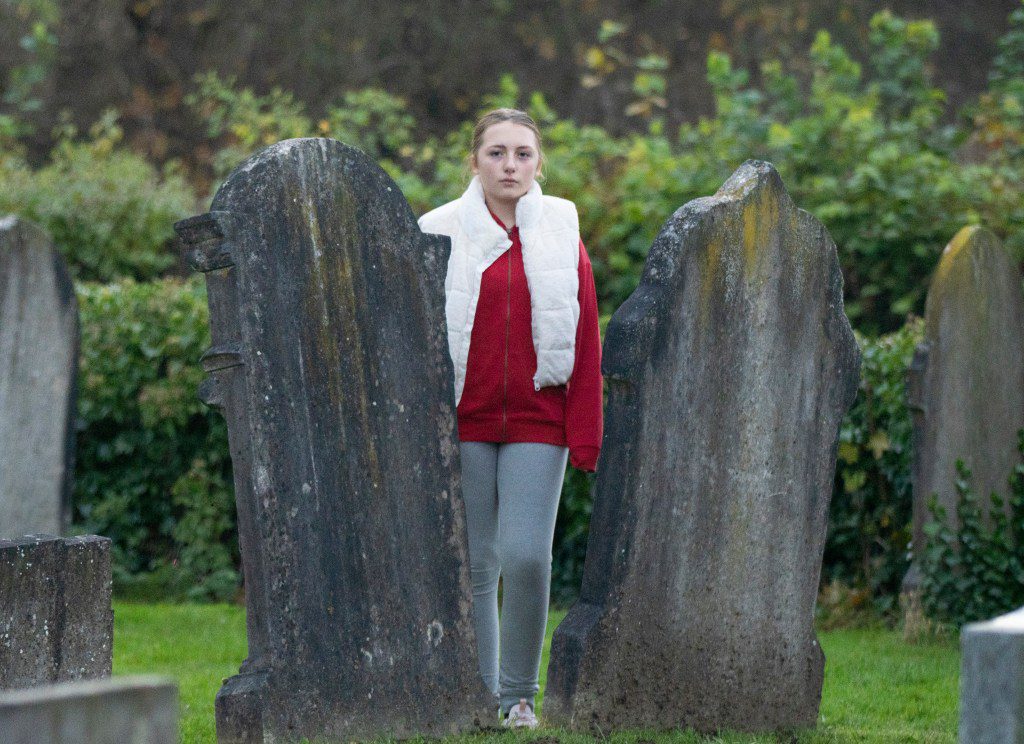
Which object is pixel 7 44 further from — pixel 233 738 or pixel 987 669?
pixel 987 669

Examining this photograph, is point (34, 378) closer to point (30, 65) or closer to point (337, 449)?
point (337, 449)

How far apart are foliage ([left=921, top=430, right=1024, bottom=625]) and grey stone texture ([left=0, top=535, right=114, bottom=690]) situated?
3.85 metres

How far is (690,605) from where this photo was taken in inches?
170

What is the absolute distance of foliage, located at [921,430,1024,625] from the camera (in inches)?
252

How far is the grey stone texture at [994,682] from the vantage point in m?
2.26

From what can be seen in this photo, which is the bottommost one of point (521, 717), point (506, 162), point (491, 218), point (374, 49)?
point (521, 717)

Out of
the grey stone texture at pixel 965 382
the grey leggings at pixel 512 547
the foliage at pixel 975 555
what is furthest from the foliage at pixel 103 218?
the grey leggings at pixel 512 547

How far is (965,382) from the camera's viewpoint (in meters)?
6.49

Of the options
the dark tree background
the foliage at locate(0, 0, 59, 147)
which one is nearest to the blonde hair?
the foliage at locate(0, 0, 59, 147)

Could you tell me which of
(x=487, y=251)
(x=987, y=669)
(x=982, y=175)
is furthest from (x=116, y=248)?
(x=987, y=669)

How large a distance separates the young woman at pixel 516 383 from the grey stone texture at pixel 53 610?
43.7 inches

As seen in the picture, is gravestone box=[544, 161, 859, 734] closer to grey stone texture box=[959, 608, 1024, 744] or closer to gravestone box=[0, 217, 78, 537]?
grey stone texture box=[959, 608, 1024, 744]

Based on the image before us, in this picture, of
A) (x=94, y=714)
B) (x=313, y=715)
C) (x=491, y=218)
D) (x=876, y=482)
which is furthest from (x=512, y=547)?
(x=876, y=482)

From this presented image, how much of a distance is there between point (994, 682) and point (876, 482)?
523cm
